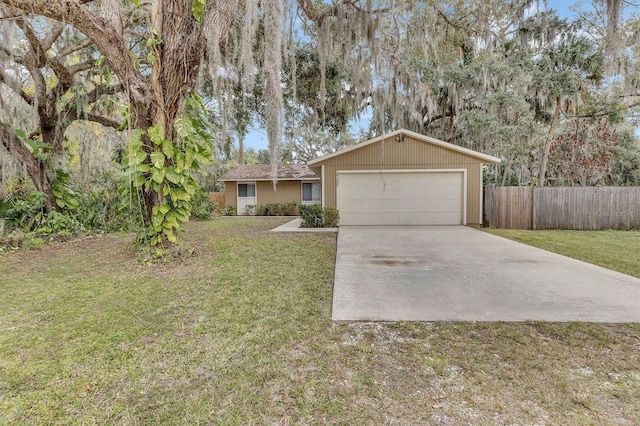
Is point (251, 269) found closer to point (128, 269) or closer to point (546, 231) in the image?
point (128, 269)

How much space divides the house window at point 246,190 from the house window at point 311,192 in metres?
2.77

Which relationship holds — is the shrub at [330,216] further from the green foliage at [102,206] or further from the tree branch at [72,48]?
the tree branch at [72,48]

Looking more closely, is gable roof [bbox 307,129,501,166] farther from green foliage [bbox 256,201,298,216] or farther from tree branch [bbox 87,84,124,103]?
green foliage [bbox 256,201,298,216]

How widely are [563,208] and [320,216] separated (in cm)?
778

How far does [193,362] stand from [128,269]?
3.20 m

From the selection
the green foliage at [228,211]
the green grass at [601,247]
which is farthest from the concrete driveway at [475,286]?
the green foliage at [228,211]

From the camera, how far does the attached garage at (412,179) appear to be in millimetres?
10227

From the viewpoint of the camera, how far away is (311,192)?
55.4 ft

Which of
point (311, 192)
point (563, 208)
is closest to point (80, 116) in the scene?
point (311, 192)

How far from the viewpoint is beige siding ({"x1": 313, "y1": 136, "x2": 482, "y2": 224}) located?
1020 cm

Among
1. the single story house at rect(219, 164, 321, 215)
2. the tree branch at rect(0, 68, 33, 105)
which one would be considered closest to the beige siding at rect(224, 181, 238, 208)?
the single story house at rect(219, 164, 321, 215)

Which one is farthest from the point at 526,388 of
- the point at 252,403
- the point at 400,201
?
the point at 400,201

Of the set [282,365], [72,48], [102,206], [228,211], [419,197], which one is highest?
[72,48]

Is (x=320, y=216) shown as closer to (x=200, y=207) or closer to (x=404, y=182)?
(x=404, y=182)
